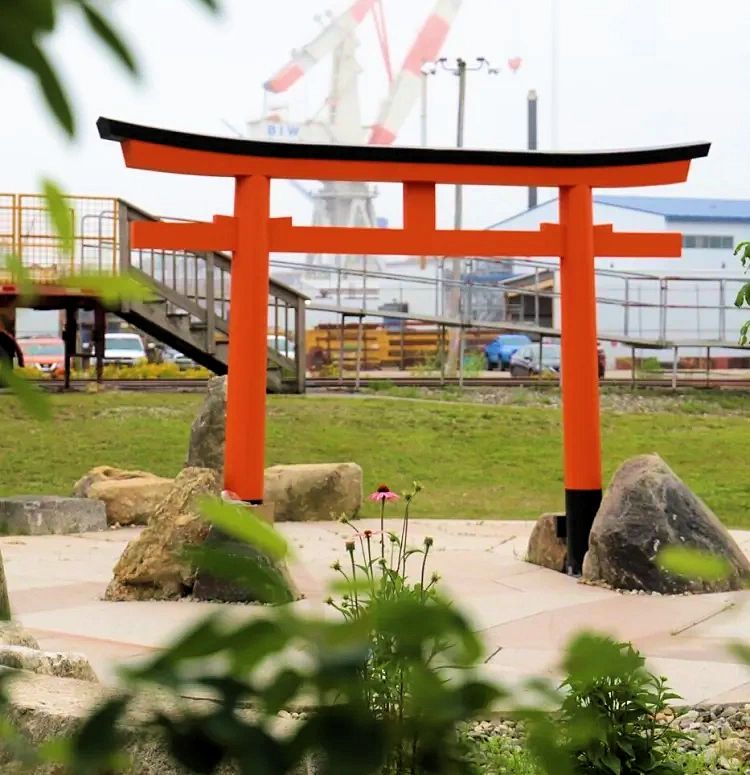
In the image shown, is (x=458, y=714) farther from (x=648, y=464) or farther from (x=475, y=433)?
(x=475, y=433)

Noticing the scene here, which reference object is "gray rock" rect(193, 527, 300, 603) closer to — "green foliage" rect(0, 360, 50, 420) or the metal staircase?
"green foliage" rect(0, 360, 50, 420)

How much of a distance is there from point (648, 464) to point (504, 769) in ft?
12.9

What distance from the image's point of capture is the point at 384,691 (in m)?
0.65

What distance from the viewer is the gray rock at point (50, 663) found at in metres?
2.86

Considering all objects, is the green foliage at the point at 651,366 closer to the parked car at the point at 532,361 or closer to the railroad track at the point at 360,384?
the parked car at the point at 532,361

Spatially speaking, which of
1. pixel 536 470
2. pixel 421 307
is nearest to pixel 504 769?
pixel 536 470

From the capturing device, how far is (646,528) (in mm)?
6113

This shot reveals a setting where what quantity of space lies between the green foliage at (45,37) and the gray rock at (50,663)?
2473 millimetres

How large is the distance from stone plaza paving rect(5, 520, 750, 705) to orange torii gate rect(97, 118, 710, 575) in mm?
731

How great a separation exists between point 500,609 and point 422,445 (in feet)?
25.2

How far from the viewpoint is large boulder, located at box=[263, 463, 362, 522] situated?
9.33 metres

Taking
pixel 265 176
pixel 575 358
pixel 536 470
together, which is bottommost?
pixel 536 470

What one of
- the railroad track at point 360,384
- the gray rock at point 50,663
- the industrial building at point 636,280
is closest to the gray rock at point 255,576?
the gray rock at point 50,663

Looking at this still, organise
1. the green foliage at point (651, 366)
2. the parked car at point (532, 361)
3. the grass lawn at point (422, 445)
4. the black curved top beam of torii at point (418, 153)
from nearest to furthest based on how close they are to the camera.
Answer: the black curved top beam of torii at point (418, 153) < the grass lawn at point (422, 445) < the green foliage at point (651, 366) < the parked car at point (532, 361)
